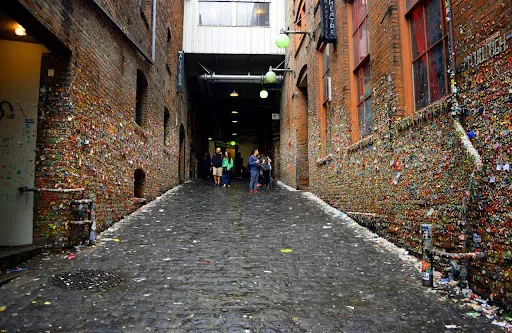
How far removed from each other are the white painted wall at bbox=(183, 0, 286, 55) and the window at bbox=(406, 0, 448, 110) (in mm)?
14170

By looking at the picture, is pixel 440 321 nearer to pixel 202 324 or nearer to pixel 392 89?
pixel 202 324

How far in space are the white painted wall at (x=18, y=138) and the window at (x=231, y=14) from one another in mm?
14749

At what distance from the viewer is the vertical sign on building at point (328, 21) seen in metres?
10.1

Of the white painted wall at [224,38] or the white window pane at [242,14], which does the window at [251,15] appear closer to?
the white window pane at [242,14]

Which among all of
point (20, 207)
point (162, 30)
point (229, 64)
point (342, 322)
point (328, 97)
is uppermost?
point (229, 64)

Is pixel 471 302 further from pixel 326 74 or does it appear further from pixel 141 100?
pixel 141 100

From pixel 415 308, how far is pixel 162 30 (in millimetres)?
12358

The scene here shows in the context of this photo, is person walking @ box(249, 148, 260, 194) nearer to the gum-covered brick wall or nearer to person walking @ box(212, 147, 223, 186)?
person walking @ box(212, 147, 223, 186)

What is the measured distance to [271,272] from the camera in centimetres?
515

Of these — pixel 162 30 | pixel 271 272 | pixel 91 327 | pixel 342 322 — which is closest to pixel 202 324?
pixel 91 327

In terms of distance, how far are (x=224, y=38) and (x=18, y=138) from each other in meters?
15.0

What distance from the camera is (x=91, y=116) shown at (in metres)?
7.02

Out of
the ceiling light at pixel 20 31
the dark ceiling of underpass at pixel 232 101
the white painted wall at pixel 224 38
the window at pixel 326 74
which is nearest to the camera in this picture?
the ceiling light at pixel 20 31

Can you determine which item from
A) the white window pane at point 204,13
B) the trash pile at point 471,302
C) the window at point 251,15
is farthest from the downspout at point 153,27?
the trash pile at point 471,302
